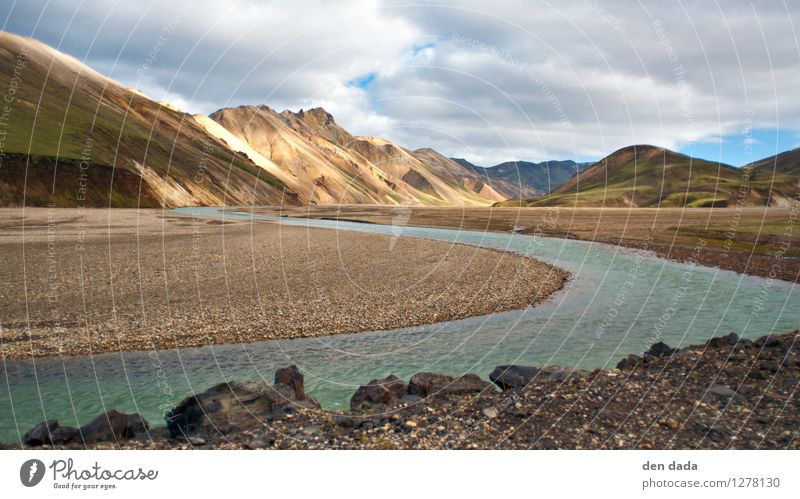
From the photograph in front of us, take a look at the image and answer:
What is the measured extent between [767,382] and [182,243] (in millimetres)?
51748

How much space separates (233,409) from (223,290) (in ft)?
61.5

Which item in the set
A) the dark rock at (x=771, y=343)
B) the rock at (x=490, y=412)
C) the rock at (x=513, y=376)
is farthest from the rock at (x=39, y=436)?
A: the dark rock at (x=771, y=343)

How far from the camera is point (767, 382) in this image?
1373 centimetres

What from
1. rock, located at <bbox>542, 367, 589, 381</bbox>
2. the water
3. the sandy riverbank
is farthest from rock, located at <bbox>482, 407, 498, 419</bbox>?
the sandy riverbank

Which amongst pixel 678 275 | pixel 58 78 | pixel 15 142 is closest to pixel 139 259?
pixel 678 275

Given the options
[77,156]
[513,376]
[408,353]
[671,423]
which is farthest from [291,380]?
[77,156]

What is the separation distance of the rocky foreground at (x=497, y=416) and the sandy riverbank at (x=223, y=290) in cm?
912

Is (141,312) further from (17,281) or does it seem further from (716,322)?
(716,322)

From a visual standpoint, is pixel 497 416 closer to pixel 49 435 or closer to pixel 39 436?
pixel 49 435

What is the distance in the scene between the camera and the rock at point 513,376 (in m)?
14.4

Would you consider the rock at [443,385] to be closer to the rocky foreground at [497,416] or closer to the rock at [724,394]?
the rocky foreground at [497,416]

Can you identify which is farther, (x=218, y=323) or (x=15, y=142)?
(x=15, y=142)

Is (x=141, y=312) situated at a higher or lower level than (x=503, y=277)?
lower

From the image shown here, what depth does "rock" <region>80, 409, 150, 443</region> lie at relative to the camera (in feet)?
36.3
